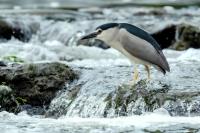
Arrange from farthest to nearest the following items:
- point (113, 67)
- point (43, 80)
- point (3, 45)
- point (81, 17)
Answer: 1. point (81, 17)
2. point (3, 45)
3. point (113, 67)
4. point (43, 80)

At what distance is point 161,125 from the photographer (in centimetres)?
Result: 759

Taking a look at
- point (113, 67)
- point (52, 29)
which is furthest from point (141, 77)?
point (52, 29)

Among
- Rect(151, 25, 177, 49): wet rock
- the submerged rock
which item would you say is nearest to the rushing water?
the submerged rock

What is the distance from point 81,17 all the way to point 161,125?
39.5 ft

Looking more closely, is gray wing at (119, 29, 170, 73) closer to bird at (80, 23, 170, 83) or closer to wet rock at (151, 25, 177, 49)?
bird at (80, 23, 170, 83)

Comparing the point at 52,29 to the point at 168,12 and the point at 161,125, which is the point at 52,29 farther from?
the point at 161,125

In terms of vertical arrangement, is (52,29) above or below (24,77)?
above

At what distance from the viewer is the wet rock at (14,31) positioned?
16344mm

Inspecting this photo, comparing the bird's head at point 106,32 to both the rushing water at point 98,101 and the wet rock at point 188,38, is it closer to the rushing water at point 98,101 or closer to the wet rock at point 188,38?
the rushing water at point 98,101

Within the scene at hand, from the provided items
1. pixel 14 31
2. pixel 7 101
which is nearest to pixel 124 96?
pixel 7 101

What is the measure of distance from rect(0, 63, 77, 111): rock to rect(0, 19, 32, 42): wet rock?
23.4ft

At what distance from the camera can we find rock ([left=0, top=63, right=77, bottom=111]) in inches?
359

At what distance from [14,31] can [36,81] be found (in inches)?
299

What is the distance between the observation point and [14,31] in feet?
54.3
